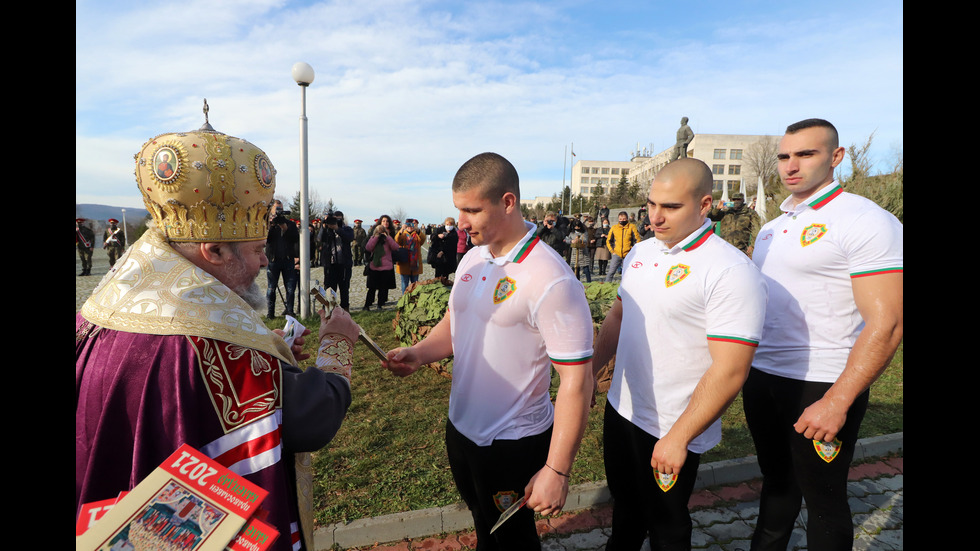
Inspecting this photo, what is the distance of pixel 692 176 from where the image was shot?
234 centimetres

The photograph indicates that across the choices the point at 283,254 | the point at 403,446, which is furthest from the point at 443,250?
the point at 403,446

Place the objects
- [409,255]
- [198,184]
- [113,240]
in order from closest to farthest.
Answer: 1. [198,184]
2. [409,255]
3. [113,240]

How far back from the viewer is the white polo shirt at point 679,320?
2064 millimetres

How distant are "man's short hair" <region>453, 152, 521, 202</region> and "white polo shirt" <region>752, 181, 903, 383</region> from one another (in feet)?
5.09

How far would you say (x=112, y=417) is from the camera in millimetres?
1462

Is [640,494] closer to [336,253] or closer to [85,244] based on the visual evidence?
[336,253]

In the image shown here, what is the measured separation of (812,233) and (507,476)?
1.99 m

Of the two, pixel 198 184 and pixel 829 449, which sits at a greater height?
pixel 198 184

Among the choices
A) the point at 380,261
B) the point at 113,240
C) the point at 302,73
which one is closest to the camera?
the point at 302,73

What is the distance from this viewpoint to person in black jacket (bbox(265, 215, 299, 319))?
31.0 ft

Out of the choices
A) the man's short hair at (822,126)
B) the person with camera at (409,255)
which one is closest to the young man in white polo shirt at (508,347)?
the man's short hair at (822,126)

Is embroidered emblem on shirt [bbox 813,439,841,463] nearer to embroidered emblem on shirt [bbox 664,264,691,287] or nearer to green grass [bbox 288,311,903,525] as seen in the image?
embroidered emblem on shirt [bbox 664,264,691,287]

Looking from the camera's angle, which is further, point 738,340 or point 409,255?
point 409,255

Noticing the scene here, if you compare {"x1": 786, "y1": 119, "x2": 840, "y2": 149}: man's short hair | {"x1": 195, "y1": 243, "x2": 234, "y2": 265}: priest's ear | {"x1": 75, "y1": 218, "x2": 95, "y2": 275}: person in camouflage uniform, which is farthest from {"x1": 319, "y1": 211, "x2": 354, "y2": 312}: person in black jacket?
{"x1": 75, "y1": 218, "x2": 95, "y2": 275}: person in camouflage uniform
